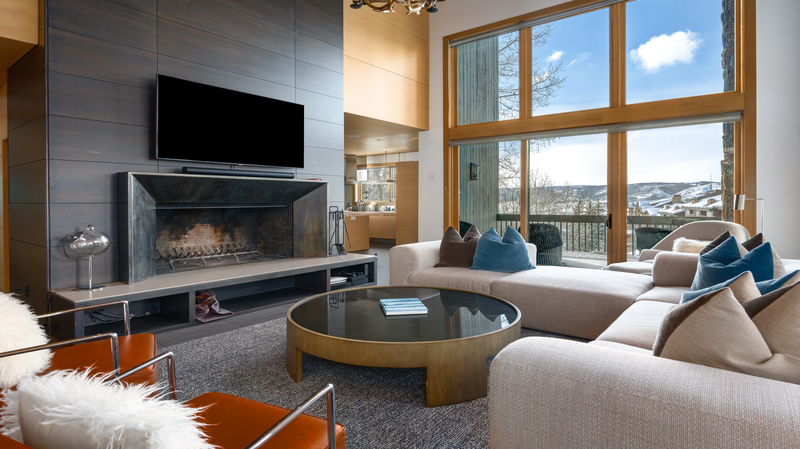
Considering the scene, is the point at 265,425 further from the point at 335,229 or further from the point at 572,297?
the point at 335,229

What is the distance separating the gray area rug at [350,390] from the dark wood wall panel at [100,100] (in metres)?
1.91

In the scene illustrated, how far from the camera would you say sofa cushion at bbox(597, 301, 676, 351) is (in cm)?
181

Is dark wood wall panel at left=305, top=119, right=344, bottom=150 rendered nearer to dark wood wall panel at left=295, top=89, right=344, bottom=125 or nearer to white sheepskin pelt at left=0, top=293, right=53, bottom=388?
dark wood wall panel at left=295, top=89, right=344, bottom=125

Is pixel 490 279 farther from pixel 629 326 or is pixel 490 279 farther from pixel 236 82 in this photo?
pixel 236 82

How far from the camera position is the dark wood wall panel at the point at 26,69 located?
10.3ft

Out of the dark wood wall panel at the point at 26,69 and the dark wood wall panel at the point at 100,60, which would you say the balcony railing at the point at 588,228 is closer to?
the dark wood wall panel at the point at 100,60

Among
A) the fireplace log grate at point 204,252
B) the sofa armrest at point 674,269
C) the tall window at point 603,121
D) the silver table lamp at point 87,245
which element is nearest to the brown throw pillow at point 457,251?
the sofa armrest at point 674,269

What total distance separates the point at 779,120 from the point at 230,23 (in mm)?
5610

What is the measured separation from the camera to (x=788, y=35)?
14.2 ft

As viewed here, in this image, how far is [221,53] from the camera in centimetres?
409

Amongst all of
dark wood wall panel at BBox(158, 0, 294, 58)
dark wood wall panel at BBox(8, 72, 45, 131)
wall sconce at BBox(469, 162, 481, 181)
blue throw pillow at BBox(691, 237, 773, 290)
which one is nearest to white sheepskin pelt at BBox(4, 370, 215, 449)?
blue throw pillow at BBox(691, 237, 773, 290)

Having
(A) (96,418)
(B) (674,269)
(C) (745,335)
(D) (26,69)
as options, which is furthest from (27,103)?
(B) (674,269)

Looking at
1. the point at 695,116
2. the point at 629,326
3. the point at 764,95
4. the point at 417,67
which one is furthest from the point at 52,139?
the point at 764,95

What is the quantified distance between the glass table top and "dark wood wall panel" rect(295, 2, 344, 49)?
331 cm
